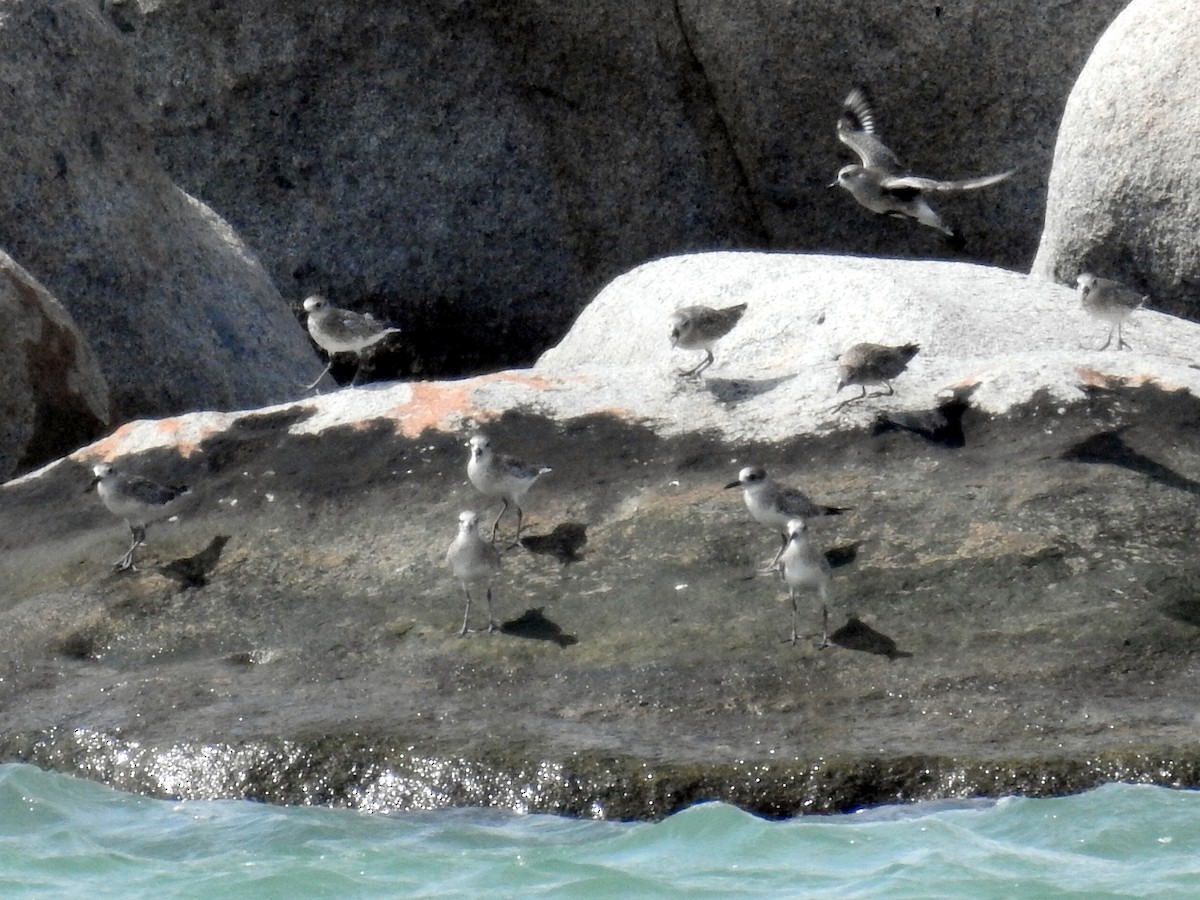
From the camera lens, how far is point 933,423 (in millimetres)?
8141

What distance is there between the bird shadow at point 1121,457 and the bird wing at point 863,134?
463cm

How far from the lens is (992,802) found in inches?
230

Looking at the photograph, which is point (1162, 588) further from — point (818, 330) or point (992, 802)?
point (818, 330)

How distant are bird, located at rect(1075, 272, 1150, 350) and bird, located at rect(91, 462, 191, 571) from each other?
4704 millimetres

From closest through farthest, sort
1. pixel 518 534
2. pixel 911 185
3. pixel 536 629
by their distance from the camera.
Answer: pixel 536 629
pixel 518 534
pixel 911 185

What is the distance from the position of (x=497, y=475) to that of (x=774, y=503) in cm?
120

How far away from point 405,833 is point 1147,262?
673 centimetres

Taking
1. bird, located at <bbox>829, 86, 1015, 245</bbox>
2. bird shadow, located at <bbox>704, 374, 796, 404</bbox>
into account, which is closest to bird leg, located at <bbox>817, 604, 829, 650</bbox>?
bird shadow, located at <bbox>704, 374, 796, 404</bbox>

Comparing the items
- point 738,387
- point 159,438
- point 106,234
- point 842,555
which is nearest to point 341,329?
point 106,234

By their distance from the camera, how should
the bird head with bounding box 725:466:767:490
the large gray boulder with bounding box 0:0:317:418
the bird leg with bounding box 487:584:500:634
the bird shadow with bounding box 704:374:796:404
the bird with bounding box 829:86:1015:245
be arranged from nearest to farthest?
the bird leg with bounding box 487:584:500:634, the bird head with bounding box 725:466:767:490, the bird shadow with bounding box 704:374:796:404, the large gray boulder with bounding box 0:0:317:418, the bird with bounding box 829:86:1015:245

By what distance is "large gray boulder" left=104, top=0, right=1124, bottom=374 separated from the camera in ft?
43.1

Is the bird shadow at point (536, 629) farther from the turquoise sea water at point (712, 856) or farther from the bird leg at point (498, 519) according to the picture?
the turquoise sea water at point (712, 856)

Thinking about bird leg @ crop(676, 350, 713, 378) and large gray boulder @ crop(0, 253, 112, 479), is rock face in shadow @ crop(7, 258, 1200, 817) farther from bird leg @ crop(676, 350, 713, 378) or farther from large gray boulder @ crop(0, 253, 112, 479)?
large gray boulder @ crop(0, 253, 112, 479)

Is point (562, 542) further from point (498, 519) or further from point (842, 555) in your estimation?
point (842, 555)
